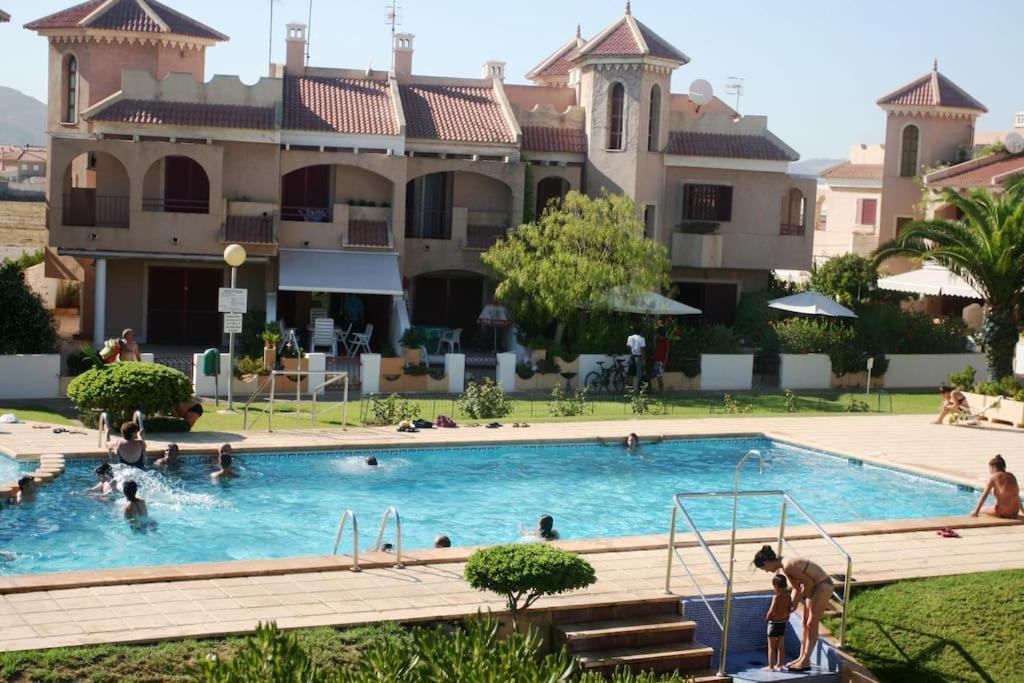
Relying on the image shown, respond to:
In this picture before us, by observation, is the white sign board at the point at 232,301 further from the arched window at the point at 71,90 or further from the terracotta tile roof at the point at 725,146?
the terracotta tile roof at the point at 725,146

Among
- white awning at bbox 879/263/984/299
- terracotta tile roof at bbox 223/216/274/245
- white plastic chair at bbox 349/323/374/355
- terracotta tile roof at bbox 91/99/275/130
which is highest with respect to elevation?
terracotta tile roof at bbox 91/99/275/130

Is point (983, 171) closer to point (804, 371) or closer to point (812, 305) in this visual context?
point (812, 305)

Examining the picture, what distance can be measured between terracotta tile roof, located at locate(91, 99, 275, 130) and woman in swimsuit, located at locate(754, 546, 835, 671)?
26.1 metres

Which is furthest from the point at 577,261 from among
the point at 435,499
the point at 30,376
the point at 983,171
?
the point at 983,171

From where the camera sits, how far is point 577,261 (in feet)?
118

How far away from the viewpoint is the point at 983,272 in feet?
109

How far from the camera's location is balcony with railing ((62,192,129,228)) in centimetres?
3819

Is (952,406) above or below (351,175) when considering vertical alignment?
below

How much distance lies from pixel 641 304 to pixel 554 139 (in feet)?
26.1

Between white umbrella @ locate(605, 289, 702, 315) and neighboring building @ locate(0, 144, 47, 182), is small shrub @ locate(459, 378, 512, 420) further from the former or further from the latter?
neighboring building @ locate(0, 144, 47, 182)

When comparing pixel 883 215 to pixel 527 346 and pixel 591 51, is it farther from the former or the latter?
pixel 527 346

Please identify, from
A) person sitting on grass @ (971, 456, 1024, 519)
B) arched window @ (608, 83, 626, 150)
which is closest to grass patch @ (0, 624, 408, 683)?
person sitting on grass @ (971, 456, 1024, 519)

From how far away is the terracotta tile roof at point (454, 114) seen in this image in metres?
41.0

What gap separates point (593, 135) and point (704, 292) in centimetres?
646
